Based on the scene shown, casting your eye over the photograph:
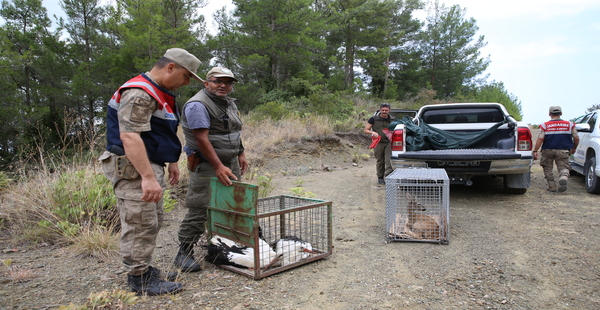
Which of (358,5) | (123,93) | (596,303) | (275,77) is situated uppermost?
(358,5)

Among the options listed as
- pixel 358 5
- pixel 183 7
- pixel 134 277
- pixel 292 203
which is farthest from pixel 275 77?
pixel 134 277

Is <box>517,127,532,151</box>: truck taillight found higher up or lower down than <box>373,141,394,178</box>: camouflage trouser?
higher up

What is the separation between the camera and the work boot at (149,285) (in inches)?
117

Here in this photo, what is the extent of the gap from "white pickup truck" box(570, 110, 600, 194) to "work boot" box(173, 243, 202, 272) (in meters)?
6.64

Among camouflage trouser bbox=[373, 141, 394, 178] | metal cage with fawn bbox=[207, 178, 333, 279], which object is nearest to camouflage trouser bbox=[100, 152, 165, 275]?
metal cage with fawn bbox=[207, 178, 333, 279]

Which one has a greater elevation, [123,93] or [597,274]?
[123,93]

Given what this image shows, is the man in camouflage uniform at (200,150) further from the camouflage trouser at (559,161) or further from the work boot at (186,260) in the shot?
the camouflage trouser at (559,161)

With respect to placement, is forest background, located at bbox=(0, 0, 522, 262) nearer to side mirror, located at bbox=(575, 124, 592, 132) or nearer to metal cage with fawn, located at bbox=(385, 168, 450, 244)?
metal cage with fawn, located at bbox=(385, 168, 450, 244)

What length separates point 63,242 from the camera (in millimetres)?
4328

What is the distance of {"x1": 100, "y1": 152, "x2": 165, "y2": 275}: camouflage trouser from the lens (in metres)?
2.80

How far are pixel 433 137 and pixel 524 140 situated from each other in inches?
54.7

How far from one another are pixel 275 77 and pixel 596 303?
22.5 meters

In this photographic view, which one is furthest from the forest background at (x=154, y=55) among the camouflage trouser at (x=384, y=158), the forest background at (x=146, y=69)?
the camouflage trouser at (x=384, y=158)

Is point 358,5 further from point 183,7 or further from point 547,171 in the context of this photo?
point 547,171
